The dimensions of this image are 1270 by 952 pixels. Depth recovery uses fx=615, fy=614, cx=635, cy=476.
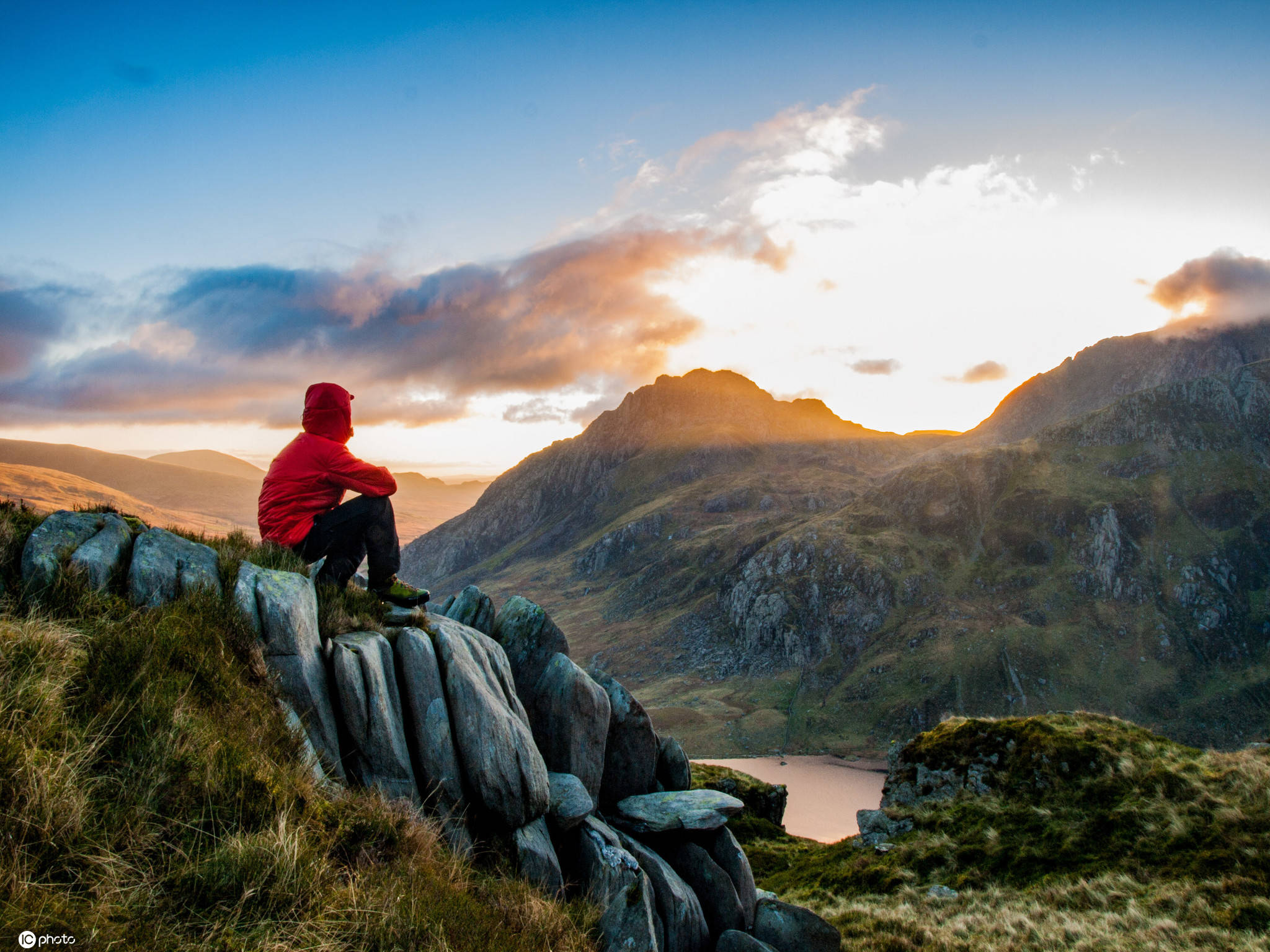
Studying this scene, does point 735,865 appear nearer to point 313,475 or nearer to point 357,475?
point 357,475

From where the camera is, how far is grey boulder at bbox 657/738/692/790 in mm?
18766

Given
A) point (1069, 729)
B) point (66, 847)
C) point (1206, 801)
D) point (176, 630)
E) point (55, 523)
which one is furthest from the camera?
point (1069, 729)

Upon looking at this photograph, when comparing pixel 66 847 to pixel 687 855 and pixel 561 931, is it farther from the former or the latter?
pixel 687 855

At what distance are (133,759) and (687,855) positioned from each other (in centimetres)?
1315

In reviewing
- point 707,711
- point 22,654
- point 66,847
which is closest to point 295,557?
point 22,654

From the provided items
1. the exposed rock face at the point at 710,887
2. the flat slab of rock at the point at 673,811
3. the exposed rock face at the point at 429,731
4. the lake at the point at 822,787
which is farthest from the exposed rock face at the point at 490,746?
the lake at the point at 822,787

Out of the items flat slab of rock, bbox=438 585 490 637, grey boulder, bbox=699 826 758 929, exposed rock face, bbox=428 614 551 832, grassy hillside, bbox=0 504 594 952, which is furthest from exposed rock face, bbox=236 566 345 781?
grey boulder, bbox=699 826 758 929

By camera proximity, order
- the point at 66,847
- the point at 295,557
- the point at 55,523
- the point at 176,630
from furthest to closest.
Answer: the point at 295,557 < the point at 55,523 < the point at 176,630 < the point at 66,847

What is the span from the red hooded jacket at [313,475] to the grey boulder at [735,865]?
41.5 ft

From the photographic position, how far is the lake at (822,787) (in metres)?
120

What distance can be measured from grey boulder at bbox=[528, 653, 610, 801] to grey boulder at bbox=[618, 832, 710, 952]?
1.81 metres

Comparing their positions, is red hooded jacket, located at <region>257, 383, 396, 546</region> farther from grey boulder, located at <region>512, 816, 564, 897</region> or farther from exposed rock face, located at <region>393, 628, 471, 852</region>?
grey boulder, located at <region>512, 816, 564, 897</region>

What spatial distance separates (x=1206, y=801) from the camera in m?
23.1

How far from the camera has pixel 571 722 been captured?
50.8ft
